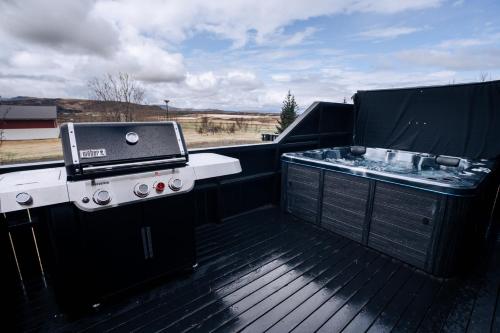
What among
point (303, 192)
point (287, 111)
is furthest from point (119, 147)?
point (287, 111)

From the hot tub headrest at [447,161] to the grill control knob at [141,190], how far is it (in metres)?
3.75

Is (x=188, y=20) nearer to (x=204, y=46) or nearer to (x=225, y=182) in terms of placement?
(x=204, y=46)

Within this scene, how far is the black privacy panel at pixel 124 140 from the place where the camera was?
4.98 ft

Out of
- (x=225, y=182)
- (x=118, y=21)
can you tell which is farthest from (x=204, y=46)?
(x=225, y=182)

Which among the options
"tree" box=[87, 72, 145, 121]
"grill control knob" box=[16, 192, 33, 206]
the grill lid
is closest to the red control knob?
the grill lid

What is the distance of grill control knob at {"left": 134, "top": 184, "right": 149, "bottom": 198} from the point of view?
1.60 metres

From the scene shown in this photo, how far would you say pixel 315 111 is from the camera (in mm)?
3973

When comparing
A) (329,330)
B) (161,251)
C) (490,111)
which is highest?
(490,111)

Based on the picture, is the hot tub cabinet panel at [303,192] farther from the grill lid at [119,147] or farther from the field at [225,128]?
the field at [225,128]

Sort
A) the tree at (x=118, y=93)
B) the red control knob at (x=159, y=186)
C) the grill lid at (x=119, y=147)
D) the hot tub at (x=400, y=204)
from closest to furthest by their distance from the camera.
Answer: the grill lid at (x=119, y=147), the red control knob at (x=159, y=186), the hot tub at (x=400, y=204), the tree at (x=118, y=93)

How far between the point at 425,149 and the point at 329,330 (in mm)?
3246

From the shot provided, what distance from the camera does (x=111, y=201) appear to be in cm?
151

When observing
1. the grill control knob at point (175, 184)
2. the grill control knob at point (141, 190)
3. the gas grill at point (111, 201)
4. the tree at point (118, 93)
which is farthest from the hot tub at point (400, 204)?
the tree at point (118, 93)

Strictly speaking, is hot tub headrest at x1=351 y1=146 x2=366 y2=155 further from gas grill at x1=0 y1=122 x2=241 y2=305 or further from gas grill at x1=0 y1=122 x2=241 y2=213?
gas grill at x1=0 y1=122 x2=241 y2=213
